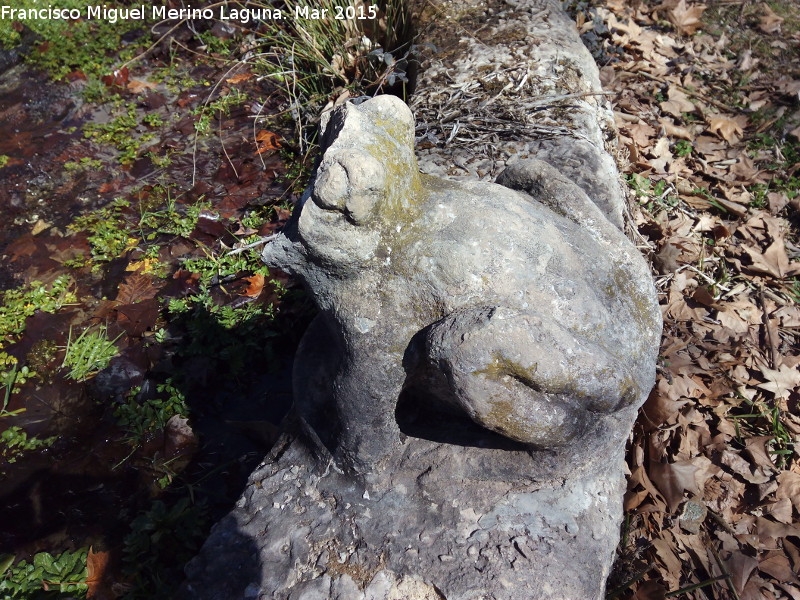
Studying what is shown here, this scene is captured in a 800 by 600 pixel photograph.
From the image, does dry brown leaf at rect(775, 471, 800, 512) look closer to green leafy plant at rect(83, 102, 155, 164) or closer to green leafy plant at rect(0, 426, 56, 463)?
green leafy plant at rect(0, 426, 56, 463)

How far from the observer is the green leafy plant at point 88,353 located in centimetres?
339

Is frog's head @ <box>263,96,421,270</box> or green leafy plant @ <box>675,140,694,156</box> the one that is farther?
green leafy plant @ <box>675,140,694,156</box>

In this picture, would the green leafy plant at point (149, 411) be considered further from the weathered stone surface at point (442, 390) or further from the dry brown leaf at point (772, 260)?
the dry brown leaf at point (772, 260)

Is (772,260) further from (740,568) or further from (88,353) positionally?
(88,353)

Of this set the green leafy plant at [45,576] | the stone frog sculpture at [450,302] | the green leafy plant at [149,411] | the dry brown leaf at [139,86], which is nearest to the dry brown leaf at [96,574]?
the green leafy plant at [45,576]

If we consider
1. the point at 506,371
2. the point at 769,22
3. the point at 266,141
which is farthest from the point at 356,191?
the point at 769,22

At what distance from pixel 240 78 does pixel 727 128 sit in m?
3.82

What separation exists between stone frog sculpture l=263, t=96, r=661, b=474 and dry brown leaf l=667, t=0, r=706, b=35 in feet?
14.1

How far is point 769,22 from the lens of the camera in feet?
18.1

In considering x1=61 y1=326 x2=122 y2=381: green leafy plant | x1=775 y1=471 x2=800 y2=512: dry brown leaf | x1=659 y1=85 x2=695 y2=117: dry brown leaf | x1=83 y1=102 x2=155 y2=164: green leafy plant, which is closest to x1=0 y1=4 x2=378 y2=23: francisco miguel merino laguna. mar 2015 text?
x1=83 y1=102 x2=155 y2=164: green leafy plant

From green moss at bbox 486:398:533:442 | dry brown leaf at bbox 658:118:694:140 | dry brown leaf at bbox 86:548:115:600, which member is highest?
green moss at bbox 486:398:533:442

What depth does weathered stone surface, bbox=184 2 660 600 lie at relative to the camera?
1739mm

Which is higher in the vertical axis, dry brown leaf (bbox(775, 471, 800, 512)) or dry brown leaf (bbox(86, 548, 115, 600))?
dry brown leaf (bbox(775, 471, 800, 512))

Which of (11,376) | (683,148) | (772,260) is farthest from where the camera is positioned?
(683,148)
